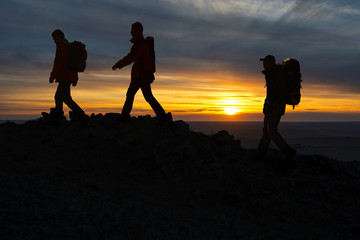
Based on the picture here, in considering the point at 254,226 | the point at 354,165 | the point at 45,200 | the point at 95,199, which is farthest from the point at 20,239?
the point at 354,165

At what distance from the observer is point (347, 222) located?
6.30 m

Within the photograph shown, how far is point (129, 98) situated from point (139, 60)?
48.2 inches

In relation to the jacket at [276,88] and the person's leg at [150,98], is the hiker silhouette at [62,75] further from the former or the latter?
the jacket at [276,88]

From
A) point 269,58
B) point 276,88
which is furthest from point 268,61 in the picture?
point 276,88

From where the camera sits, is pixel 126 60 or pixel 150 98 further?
pixel 150 98

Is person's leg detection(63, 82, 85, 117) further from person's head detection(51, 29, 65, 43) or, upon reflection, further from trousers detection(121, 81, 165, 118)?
trousers detection(121, 81, 165, 118)

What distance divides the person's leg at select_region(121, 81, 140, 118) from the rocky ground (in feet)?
1.45

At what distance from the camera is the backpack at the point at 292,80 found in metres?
7.80

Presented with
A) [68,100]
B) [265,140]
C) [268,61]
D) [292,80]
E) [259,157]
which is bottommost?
[259,157]

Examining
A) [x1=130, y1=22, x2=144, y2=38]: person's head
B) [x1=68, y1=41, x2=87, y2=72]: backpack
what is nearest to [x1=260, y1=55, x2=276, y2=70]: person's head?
[x1=130, y1=22, x2=144, y2=38]: person's head

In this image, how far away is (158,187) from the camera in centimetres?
679

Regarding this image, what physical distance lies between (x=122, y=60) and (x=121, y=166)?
324cm

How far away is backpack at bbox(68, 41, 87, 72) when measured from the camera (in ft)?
29.9

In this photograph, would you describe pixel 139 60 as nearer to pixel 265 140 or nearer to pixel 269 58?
pixel 269 58
